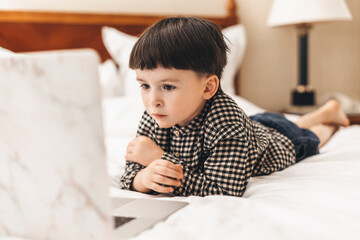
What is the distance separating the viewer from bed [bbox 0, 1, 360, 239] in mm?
560

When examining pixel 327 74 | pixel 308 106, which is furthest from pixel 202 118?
pixel 327 74

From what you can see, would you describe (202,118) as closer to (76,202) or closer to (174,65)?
(174,65)

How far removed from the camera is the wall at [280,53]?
2.40 m

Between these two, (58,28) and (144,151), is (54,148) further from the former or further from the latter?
(58,28)

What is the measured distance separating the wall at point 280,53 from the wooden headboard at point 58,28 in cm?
18

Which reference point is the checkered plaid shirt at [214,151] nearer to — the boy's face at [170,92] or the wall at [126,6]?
the boy's face at [170,92]

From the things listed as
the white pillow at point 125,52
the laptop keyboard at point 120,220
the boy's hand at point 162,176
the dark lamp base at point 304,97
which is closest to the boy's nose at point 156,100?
the boy's hand at point 162,176

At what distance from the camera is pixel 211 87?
878 mm

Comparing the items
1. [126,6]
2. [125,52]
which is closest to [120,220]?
[125,52]

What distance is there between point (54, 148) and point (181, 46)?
0.41 metres

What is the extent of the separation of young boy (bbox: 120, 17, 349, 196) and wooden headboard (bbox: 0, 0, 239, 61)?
3.84 feet

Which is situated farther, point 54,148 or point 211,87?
point 211,87

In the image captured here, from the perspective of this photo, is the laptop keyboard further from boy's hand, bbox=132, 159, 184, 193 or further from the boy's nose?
the boy's nose

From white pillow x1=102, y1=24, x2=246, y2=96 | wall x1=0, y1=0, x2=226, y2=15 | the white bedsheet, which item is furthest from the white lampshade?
the white bedsheet
